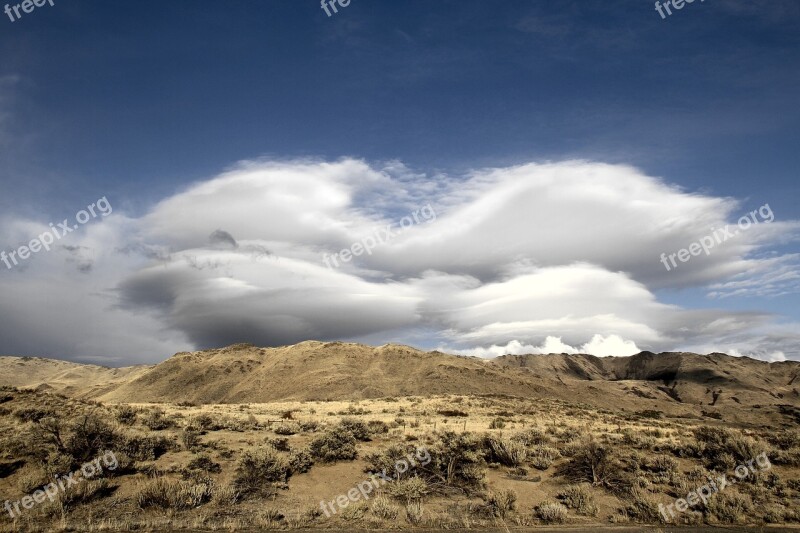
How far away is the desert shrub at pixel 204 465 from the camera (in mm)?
16172

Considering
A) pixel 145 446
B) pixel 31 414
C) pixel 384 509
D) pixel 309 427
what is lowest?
pixel 384 509

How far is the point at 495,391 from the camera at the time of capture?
81.1 meters

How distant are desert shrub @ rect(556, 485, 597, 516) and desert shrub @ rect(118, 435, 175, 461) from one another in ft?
48.3

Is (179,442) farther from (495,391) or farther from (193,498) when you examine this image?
(495,391)

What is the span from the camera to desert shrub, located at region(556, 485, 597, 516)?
1363cm

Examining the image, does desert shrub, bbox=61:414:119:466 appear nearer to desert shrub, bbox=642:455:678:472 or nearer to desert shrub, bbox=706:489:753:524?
desert shrub, bbox=642:455:678:472

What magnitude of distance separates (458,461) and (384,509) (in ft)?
15.7

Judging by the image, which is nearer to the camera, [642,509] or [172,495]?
[172,495]

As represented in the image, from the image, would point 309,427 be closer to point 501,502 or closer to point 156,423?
point 156,423

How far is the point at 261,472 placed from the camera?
15453mm

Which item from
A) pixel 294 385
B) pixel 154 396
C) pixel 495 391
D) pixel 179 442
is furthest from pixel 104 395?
pixel 179 442

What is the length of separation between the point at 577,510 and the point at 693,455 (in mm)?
8066

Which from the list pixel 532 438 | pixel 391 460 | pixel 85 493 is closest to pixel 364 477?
pixel 391 460

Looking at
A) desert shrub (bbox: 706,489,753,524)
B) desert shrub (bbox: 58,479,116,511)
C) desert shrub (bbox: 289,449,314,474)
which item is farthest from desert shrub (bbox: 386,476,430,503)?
desert shrub (bbox: 58,479,116,511)
